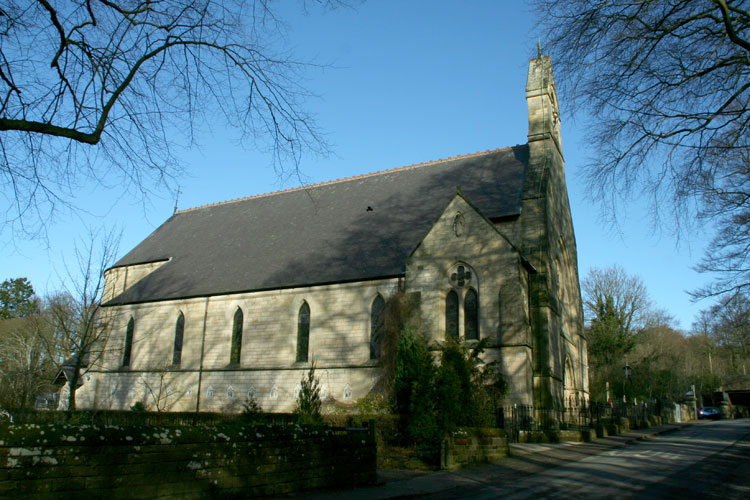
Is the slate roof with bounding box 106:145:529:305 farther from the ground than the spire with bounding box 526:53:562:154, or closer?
closer

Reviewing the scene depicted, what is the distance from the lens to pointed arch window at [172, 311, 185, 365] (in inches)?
1106

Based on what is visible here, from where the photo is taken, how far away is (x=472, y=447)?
512 inches

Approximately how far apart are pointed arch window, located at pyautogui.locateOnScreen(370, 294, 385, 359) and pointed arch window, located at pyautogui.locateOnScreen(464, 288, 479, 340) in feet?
10.6

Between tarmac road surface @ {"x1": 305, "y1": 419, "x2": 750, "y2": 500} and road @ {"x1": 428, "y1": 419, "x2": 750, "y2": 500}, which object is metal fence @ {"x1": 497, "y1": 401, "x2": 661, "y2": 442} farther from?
road @ {"x1": 428, "y1": 419, "x2": 750, "y2": 500}

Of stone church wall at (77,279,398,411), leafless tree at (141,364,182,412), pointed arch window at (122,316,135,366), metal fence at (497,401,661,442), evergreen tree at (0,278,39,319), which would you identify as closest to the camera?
metal fence at (497,401,661,442)

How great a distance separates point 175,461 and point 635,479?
851 cm

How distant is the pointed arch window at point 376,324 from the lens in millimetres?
22250

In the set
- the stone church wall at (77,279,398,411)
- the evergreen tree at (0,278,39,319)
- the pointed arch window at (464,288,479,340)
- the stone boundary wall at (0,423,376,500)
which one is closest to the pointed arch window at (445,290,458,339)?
the pointed arch window at (464,288,479,340)

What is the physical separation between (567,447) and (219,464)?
1250cm

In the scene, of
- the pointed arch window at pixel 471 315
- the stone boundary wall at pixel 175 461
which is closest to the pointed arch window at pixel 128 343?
the pointed arch window at pixel 471 315

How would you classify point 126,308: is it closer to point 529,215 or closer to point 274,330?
point 274,330

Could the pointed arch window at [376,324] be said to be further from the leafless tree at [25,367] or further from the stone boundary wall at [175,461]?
the leafless tree at [25,367]

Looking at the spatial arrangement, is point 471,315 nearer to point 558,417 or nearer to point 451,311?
point 451,311

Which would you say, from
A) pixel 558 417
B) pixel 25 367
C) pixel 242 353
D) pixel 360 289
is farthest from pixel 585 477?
pixel 25 367
